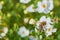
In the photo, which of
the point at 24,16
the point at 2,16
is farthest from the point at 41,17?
the point at 2,16

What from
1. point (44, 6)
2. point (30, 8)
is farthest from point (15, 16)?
point (44, 6)

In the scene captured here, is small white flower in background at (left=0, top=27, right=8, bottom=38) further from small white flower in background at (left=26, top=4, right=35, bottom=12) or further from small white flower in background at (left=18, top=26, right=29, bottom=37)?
small white flower in background at (left=26, top=4, right=35, bottom=12)

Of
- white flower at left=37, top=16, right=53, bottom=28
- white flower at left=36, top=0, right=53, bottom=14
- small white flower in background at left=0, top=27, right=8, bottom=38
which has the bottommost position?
white flower at left=37, top=16, right=53, bottom=28

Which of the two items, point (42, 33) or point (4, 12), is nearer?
point (42, 33)

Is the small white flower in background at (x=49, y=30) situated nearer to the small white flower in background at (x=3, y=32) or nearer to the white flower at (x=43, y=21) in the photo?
the white flower at (x=43, y=21)

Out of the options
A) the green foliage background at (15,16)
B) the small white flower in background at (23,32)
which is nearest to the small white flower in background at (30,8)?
the green foliage background at (15,16)

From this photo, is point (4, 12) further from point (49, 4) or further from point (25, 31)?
point (49, 4)

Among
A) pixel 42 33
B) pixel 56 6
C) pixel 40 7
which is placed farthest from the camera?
pixel 56 6

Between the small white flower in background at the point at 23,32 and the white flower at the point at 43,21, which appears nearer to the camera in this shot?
the white flower at the point at 43,21

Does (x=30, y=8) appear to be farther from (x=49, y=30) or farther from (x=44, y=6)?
(x=49, y=30)

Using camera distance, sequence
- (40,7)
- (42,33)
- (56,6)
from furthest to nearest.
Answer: (56,6), (40,7), (42,33)

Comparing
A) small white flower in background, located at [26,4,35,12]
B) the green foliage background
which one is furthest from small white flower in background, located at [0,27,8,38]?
small white flower in background, located at [26,4,35,12]
